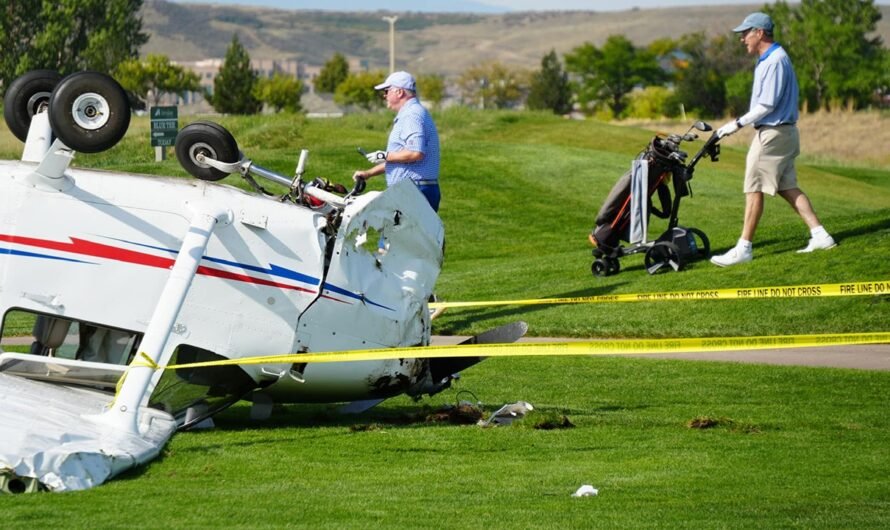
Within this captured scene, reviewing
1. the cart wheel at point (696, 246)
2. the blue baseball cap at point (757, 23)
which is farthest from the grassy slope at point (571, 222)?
the blue baseball cap at point (757, 23)

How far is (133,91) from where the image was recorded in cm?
9712

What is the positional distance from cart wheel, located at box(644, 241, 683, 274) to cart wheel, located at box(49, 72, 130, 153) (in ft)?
30.8

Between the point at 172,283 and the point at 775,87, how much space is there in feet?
29.0

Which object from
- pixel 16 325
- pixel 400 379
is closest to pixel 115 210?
pixel 400 379

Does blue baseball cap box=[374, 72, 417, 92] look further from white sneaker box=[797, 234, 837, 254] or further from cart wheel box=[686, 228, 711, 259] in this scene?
white sneaker box=[797, 234, 837, 254]

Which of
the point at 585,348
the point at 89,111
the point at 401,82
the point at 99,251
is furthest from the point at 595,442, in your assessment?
the point at 401,82

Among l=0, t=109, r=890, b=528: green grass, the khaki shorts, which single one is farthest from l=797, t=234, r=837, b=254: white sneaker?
the khaki shorts

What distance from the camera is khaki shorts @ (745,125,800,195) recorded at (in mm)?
15789

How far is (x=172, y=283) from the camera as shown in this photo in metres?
8.95

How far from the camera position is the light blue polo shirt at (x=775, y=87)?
Answer: 1564cm

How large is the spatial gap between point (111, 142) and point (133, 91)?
297ft

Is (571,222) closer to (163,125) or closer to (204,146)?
(163,125)

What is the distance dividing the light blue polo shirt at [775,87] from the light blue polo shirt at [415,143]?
14.1 feet

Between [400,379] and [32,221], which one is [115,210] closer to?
[32,221]
